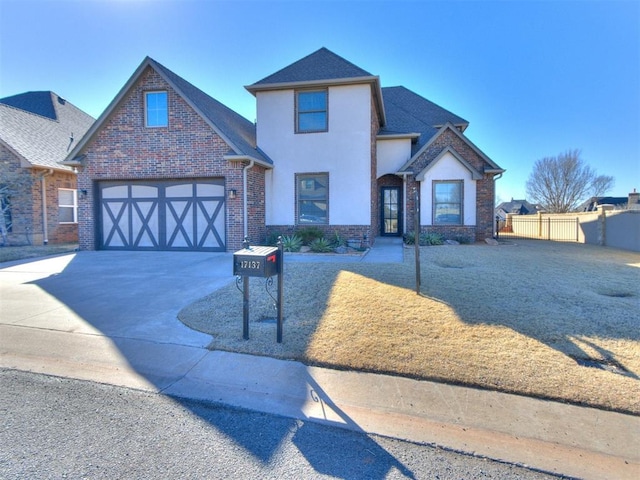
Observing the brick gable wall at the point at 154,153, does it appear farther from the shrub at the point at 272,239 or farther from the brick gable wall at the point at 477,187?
the brick gable wall at the point at 477,187

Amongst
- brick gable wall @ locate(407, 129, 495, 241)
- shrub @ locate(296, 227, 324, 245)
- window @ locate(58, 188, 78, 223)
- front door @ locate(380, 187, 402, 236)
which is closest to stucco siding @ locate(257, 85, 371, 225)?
shrub @ locate(296, 227, 324, 245)

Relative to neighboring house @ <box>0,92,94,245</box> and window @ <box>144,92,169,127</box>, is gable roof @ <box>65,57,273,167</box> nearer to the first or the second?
window @ <box>144,92,169,127</box>

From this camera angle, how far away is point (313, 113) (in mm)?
14047

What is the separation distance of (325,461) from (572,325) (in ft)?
14.4

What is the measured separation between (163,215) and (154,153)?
7.59ft

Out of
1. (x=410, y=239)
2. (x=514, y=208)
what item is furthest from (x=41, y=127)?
(x=514, y=208)

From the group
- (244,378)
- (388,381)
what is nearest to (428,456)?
(388,381)

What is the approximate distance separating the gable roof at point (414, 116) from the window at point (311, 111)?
3.79 metres

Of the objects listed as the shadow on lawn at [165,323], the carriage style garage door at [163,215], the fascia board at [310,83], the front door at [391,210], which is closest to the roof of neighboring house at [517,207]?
the front door at [391,210]

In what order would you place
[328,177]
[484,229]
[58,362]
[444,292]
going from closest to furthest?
[58,362], [444,292], [328,177], [484,229]

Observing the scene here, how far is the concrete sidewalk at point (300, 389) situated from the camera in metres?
2.86

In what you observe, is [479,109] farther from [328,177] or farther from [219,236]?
[219,236]

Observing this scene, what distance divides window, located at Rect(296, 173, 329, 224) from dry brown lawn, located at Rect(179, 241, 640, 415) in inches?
241

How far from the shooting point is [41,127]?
19.0 metres
